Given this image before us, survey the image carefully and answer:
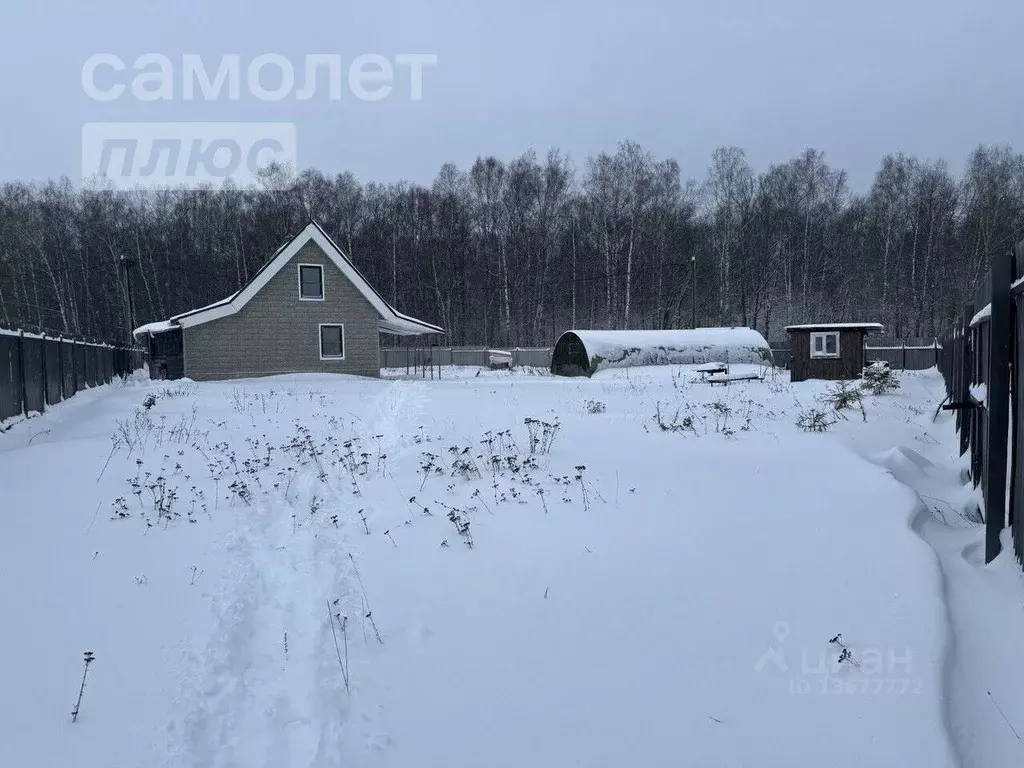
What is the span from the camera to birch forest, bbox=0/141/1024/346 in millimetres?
40938

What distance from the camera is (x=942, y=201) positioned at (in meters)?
40.8

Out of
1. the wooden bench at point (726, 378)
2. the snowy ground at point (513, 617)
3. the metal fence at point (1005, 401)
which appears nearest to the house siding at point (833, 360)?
the wooden bench at point (726, 378)

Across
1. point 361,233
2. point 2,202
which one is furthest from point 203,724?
point 2,202

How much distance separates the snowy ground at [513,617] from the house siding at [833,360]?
17.5 m

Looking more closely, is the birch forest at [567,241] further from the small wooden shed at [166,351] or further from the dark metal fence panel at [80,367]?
the dark metal fence panel at [80,367]

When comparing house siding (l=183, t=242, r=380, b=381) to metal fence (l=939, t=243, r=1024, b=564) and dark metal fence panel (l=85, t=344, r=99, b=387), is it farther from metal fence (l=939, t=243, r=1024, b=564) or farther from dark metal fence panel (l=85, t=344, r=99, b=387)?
metal fence (l=939, t=243, r=1024, b=564)

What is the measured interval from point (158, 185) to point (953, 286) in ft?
180

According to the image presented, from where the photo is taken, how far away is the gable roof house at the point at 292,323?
23.4 metres

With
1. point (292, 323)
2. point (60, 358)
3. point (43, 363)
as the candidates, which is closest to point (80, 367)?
point (60, 358)

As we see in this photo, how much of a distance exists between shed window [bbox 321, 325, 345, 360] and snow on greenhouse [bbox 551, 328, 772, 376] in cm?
931

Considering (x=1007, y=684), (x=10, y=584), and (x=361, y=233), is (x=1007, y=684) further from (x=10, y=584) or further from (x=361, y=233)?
(x=361, y=233)

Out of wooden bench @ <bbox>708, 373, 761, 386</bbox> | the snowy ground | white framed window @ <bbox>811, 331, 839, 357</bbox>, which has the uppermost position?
white framed window @ <bbox>811, 331, 839, 357</bbox>

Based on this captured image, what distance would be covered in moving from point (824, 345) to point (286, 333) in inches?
801

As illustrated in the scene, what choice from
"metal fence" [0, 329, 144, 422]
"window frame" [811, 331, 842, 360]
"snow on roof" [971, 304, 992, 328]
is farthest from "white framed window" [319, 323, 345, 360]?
"snow on roof" [971, 304, 992, 328]
